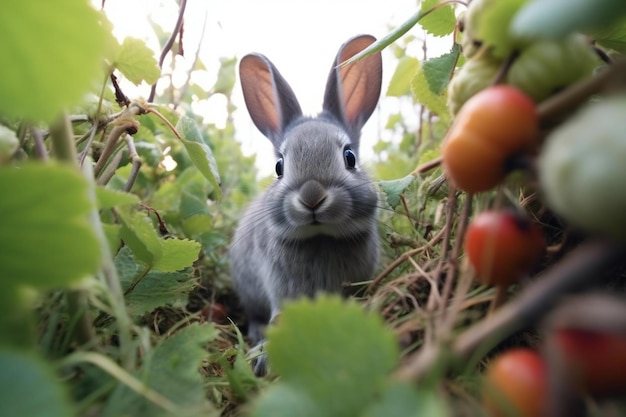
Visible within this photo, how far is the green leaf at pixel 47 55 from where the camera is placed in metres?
0.67

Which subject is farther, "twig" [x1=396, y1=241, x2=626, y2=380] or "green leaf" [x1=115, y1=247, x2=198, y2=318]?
"green leaf" [x1=115, y1=247, x2=198, y2=318]

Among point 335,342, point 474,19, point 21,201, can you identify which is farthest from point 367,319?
point 474,19

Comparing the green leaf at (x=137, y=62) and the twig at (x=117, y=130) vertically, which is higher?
the green leaf at (x=137, y=62)

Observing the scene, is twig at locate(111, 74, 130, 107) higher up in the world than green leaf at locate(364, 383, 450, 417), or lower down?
higher up

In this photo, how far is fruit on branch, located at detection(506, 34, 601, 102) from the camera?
875mm

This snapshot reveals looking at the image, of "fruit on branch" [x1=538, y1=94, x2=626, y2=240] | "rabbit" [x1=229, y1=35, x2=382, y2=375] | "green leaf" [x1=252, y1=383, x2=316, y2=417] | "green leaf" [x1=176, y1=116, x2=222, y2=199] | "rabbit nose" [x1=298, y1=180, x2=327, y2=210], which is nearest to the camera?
"fruit on branch" [x1=538, y1=94, x2=626, y2=240]

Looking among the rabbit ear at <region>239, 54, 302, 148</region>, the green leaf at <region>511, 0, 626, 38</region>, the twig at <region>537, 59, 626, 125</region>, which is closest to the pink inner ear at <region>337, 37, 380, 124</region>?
the rabbit ear at <region>239, 54, 302, 148</region>

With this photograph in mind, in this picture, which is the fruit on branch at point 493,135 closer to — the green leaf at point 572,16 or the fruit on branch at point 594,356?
the green leaf at point 572,16

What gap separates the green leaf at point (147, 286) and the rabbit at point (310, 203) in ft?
1.47

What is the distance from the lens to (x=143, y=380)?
0.92 m

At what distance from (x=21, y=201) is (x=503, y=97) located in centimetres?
75

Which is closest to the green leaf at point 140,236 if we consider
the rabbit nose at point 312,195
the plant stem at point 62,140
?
the plant stem at point 62,140

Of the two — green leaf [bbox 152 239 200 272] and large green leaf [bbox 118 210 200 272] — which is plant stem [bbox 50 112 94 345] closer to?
large green leaf [bbox 118 210 200 272]

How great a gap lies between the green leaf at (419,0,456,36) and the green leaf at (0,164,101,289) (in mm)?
1201
